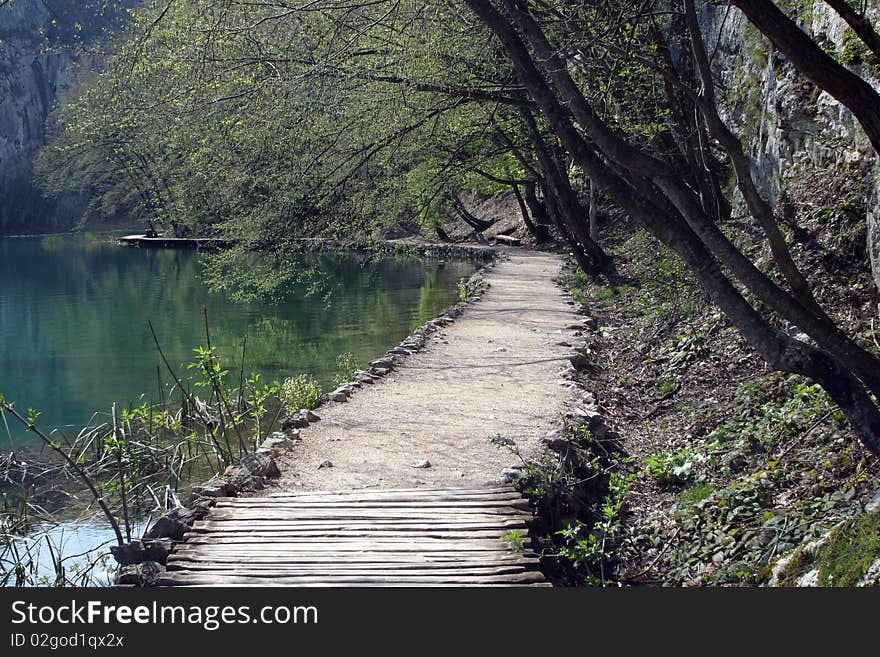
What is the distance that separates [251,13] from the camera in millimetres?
10719

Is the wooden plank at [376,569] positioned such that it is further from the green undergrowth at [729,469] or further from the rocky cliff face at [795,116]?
the rocky cliff face at [795,116]

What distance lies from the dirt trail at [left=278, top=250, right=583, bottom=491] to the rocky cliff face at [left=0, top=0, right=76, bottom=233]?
64963 millimetres

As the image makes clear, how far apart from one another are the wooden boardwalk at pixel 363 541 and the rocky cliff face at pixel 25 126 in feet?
232

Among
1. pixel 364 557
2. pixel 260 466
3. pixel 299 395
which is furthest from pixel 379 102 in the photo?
pixel 364 557

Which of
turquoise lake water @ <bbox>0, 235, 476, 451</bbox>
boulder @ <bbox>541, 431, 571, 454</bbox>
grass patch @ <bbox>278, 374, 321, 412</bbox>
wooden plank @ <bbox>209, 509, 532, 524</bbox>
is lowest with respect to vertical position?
turquoise lake water @ <bbox>0, 235, 476, 451</bbox>

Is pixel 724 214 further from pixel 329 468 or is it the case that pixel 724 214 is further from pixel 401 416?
pixel 329 468

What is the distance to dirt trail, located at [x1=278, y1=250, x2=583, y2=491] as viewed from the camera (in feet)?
23.2

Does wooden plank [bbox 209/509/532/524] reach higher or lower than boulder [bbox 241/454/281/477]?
Result: higher

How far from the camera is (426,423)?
8648 mm

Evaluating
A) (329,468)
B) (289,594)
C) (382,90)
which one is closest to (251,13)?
(382,90)

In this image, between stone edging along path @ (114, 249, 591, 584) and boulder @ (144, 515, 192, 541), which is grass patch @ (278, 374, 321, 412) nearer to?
stone edging along path @ (114, 249, 591, 584)

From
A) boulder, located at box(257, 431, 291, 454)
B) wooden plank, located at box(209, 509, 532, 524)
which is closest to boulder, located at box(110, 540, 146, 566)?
wooden plank, located at box(209, 509, 532, 524)

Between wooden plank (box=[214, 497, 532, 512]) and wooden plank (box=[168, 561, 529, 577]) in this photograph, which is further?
wooden plank (box=[214, 497, 532, 512])

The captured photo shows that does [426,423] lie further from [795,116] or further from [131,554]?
[795,116]
